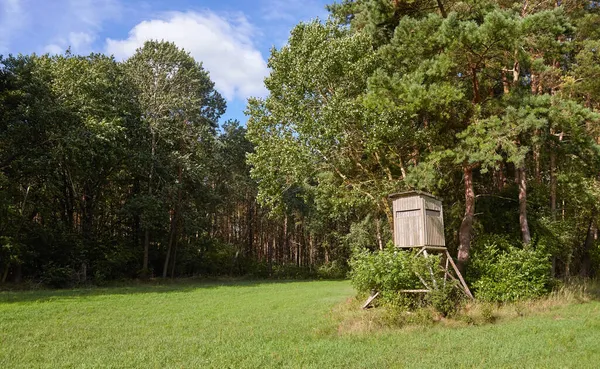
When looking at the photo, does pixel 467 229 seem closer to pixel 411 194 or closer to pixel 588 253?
pixel 411 194

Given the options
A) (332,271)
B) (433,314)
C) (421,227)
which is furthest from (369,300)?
(332,271)

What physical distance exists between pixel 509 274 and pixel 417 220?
11.7 feet

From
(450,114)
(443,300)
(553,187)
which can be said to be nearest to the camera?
(443,300)

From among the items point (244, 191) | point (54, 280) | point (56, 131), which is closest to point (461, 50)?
point (56, 131)

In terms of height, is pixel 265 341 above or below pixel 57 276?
below

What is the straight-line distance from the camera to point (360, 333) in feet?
35.8

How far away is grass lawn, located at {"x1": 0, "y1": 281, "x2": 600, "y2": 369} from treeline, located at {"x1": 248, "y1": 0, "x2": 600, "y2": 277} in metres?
5.31

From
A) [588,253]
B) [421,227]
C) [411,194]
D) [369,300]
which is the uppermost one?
[411,194]

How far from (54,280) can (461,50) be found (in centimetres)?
2283

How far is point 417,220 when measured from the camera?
15078 millimetres

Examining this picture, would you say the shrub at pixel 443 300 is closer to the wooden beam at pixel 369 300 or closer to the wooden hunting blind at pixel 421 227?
the wooden hunting blind at pixel 421 227

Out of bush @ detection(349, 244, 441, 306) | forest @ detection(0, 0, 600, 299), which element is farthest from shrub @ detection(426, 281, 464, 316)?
forest @ detection(0, 0, 600, 299)

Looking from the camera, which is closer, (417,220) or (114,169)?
(417,220)

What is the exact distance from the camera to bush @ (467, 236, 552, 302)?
15.3 meters
